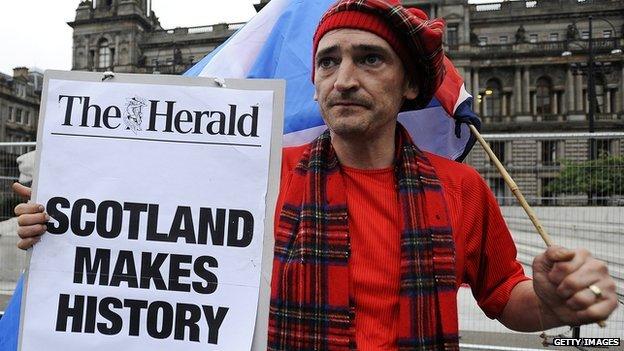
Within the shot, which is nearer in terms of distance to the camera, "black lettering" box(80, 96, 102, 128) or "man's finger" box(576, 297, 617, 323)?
"man's finger" box(576, 297, 617, 323)

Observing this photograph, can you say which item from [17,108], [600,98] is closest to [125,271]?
[600,98]

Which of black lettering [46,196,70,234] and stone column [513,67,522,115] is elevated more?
stone column [513,67,522,115]

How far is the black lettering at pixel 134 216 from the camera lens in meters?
1.54

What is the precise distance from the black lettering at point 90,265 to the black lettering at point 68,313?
6cm

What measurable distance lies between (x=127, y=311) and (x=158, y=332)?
0.11 m

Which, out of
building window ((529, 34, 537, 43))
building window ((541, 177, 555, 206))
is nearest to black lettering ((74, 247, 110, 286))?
building window ((541, 177, 555, 206))

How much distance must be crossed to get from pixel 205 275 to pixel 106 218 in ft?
1.16

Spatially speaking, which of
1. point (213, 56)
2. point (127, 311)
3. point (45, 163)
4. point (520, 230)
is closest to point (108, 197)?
point (45, 163)

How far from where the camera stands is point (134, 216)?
1550 mm

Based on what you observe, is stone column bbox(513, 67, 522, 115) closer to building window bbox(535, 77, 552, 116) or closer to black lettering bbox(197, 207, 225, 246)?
building window bbox(535, 77, 552, 116)

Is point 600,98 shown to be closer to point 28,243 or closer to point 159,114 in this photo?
point 159,114

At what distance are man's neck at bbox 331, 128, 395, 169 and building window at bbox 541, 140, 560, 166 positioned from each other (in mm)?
4721

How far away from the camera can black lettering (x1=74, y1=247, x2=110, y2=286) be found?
1533mm

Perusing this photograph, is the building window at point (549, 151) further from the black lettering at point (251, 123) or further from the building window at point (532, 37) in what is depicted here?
the building window at point (532, 37)
